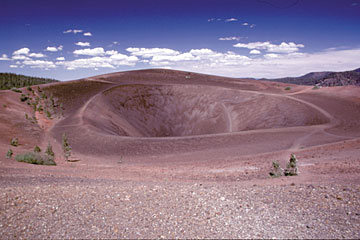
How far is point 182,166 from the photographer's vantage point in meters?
14.3

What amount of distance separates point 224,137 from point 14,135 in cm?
1743

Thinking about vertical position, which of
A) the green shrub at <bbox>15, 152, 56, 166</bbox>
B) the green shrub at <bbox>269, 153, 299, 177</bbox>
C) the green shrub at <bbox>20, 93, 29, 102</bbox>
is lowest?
the green shrub at <bbox>15, 152, 56, 166</bbox>

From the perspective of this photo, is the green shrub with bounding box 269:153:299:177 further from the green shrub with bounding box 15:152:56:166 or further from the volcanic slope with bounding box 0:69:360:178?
the green shrub with bounding box 15:152:56:166

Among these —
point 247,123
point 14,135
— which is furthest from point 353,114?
point 14,135

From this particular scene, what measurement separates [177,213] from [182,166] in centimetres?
918

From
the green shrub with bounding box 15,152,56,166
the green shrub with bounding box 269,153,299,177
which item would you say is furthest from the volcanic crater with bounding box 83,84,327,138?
the green shrub with bounding box 269,153,299,177

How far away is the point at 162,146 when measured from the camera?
19094 millimetres

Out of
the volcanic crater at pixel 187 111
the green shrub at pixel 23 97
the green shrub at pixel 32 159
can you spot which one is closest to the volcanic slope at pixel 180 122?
the volcanic crater at pixel 187 111

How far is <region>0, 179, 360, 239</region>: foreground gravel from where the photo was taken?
14.9 feet

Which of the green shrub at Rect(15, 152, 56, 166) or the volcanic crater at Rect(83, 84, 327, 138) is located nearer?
the green shrub at Rect(15, 152, 56, 166)

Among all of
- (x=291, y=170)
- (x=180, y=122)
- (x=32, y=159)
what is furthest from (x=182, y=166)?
(x=180, y=122)

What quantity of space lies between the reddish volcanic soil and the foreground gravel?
0.02 meters

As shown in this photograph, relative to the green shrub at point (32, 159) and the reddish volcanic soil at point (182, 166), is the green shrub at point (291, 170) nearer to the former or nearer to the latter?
the reddish volcanic soil at point (182, 166)

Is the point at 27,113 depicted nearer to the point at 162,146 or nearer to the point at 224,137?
the point at 162,146
